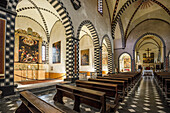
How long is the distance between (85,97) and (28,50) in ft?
39.1

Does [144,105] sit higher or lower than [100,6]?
lower

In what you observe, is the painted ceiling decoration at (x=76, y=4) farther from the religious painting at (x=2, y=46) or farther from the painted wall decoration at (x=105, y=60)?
the painted wall decoration at (x=105, y=60)

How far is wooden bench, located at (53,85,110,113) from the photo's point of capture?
2492 mm

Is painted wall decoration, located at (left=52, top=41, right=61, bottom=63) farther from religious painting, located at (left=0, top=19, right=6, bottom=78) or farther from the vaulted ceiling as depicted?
religious painting, located at (left=0, top=19, right=6, bottom=78)

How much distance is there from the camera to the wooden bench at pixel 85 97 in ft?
8.18

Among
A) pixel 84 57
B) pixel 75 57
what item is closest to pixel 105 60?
pixel 84 57

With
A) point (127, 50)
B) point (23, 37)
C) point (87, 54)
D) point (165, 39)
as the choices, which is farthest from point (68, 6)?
point (165, 39)

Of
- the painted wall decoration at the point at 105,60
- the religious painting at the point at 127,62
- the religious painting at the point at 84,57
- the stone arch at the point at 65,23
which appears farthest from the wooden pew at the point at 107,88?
the religious painting at the point at 127,62

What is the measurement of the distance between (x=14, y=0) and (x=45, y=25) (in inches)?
372

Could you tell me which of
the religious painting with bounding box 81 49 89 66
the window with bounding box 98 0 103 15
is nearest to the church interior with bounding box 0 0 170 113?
the religious painting with bounding box 81 49 89 66

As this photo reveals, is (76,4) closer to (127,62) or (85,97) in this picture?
(85,97)

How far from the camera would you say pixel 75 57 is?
8.21 metres

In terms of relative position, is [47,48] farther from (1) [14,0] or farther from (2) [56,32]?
(1) [14,0]

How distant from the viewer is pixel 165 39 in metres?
17.2
